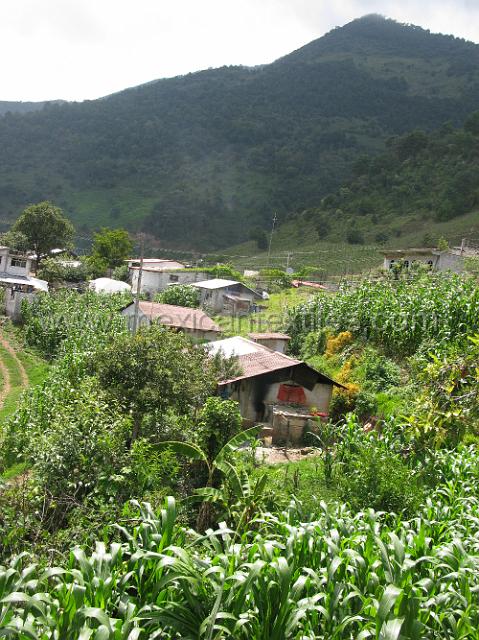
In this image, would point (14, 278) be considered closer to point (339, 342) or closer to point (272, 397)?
point (339, 342)

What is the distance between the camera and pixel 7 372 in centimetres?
2567

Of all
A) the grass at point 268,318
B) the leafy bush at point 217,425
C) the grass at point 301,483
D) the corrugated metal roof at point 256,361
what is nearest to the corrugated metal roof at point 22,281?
the grass at point 268,318

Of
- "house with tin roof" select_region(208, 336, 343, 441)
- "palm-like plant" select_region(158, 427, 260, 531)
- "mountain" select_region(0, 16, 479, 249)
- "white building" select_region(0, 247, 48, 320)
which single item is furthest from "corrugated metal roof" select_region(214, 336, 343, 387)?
"mountain" select_region(0, 16, 479, 249)

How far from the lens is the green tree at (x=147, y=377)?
13.7 m

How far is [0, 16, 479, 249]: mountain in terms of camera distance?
90062 mm

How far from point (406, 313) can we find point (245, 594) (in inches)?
604

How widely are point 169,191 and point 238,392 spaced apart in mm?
83566

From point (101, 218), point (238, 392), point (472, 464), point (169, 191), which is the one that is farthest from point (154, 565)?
point (169, 191)

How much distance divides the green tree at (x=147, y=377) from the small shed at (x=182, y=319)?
1283 centimetres

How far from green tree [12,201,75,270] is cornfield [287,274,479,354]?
119 ft

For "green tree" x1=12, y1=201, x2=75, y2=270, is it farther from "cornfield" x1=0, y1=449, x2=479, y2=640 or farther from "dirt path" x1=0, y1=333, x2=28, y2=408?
"cornfield" x1=0, y1=449, x2=479, y2=640

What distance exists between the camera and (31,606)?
15.6 ft

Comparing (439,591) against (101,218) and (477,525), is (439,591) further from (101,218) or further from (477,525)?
(101,218)

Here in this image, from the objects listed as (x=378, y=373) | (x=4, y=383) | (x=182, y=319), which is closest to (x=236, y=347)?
(x=378, y=373)
